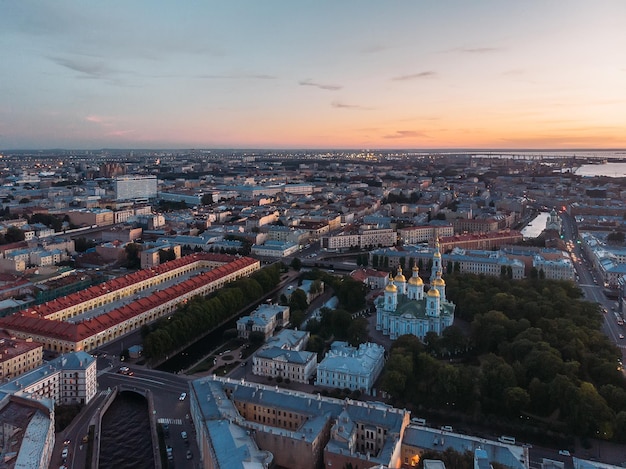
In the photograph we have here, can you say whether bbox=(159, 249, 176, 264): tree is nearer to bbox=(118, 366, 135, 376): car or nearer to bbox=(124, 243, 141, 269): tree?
bbox=(124, 243, 141, 269): tree

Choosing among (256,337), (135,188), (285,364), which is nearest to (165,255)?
(256,337)

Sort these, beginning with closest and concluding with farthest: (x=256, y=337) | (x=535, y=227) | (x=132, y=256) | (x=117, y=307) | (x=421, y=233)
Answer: (x=256, y=337)
(x=117, y=307)
(x=132, y=256)
(x=421, y=233)
(x=535, y=227)

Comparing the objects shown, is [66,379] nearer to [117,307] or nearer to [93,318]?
[93,318]

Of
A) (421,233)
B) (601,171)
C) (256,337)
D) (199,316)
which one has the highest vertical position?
(601,171)

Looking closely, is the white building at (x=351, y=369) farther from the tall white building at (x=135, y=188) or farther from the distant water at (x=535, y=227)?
the tall white building at (x=135, y=188)

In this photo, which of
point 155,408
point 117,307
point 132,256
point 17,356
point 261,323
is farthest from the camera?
point 132,256

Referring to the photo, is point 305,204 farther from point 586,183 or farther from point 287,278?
point 586,183

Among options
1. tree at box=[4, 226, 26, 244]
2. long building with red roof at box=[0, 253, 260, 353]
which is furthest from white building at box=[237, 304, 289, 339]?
tree at box=[4, 226, 26, 244]

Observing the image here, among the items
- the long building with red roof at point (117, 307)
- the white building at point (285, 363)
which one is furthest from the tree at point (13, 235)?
the white building at point (285, 363)
